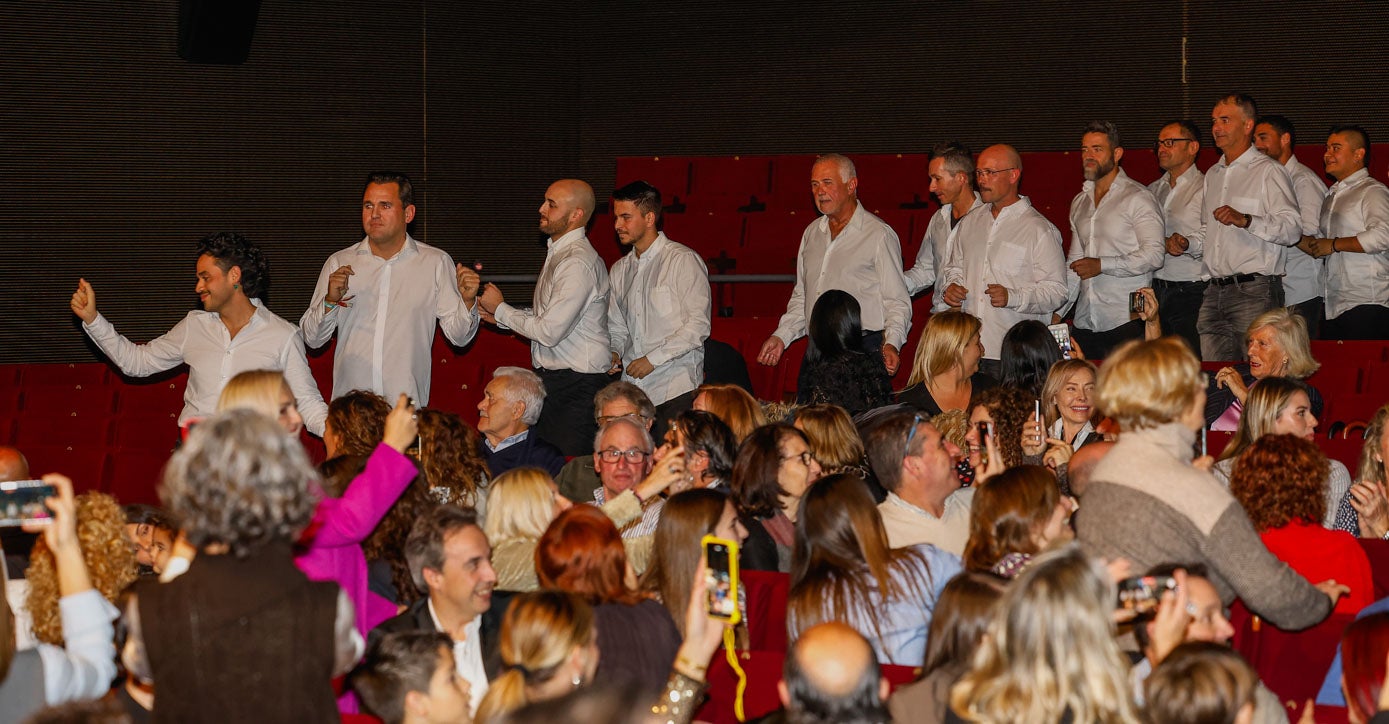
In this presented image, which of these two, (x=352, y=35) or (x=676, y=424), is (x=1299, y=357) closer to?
(x=676, y=424)

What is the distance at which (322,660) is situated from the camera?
2197mm

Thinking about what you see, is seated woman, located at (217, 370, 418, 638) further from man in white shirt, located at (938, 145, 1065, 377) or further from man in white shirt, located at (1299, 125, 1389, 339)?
man in white shirt, located at (1299, 125, 1389, 339)

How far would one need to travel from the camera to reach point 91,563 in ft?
10.2

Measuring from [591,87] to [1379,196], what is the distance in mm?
5277

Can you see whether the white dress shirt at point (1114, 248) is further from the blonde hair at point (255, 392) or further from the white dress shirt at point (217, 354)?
the blonde hair at point (255, 392)

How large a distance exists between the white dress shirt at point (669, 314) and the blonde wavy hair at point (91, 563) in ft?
10.0

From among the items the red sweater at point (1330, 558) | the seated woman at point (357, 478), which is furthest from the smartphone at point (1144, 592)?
the seated woman at point (357, 478)

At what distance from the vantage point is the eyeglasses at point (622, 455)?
426 cm

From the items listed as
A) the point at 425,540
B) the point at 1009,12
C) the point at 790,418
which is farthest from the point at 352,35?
the point at 425,540

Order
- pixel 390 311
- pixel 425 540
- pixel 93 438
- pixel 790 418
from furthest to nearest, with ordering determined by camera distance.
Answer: pixel 93 438 < pixel 390 311 < pixel 790 418 < pixel 425 540

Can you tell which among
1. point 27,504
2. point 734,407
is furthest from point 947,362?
point 27,504

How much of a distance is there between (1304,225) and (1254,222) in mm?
433

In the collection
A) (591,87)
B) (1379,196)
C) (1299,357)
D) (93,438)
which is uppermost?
(591,87)

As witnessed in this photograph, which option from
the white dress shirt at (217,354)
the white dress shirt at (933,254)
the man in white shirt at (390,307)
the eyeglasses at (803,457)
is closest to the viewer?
the eyeglasses at (803,457)
